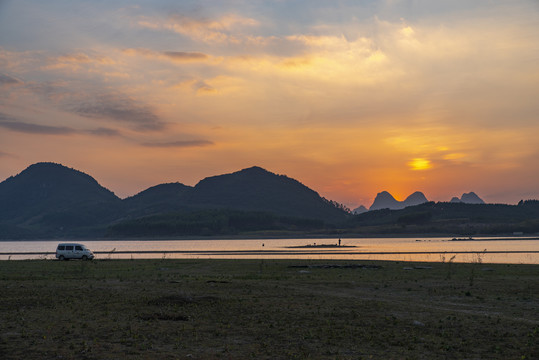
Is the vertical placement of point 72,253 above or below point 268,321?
above

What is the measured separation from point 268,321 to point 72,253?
63.1 metres

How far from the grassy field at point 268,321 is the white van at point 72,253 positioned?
131ft

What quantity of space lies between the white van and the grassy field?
131ft

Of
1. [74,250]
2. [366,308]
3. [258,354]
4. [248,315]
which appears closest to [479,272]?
[366,308]

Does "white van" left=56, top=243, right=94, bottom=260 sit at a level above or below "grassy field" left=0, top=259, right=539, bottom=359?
above

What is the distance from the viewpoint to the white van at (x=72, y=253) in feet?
263

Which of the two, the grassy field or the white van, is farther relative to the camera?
the white van

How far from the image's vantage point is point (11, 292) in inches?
1394

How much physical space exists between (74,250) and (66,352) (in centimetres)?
6580

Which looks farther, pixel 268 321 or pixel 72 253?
pixel 72 253

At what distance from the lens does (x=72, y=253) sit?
80.4 meters

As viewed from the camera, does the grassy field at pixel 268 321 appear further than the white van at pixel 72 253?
No

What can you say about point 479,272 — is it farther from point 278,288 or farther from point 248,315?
point 248,315

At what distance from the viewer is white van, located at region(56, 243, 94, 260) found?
80.1 m
